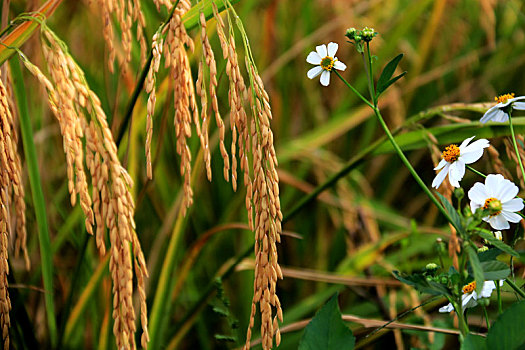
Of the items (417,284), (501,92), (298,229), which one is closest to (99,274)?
(417,284)

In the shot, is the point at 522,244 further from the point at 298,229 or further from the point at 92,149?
the point at 92,149

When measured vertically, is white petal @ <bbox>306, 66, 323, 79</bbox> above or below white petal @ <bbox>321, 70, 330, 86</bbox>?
above

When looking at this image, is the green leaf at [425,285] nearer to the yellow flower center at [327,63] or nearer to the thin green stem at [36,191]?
the yellow flower center at [327,63]

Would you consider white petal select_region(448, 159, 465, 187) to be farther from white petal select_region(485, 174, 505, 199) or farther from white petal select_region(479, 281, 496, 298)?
white petal select_region(479, 281, 496, 298)

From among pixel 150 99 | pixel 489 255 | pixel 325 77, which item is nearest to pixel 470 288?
pixel 489 255

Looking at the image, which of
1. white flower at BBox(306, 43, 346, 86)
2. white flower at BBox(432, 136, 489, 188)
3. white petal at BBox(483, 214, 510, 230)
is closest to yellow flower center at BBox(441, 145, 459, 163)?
white flower at BBox(432, 136, 489, 188)

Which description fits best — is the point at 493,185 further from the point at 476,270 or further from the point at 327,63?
the point at 327,63

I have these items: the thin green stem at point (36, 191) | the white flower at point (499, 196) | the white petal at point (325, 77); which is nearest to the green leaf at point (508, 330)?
the white flower at point (499, 196)
